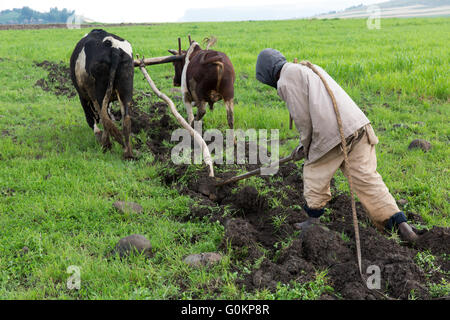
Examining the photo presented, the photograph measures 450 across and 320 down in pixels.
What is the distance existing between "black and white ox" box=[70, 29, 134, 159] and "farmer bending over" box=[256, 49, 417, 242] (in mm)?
2828

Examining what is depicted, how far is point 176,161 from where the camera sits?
18.4 ft

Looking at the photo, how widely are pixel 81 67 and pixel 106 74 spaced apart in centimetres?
43

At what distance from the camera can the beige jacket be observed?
368 centimetres

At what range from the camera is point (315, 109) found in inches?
145

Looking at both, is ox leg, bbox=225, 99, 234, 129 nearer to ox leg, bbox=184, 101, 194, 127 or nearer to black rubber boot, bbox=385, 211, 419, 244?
ox leg, bbox=184, 101, 194, 127

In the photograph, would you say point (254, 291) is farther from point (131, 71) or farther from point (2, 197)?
point (131, 71)

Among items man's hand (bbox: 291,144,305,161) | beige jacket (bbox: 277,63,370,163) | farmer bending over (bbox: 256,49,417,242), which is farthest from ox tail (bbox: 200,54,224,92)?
man's hand (bbox: 291,144,305,161)

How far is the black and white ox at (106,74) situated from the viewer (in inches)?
227

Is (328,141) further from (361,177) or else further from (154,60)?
(154,60)

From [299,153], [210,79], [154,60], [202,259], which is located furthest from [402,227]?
[154,60]

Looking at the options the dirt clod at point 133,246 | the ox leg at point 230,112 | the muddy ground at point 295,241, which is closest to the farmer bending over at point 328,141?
the muddy ground at point 295,241
